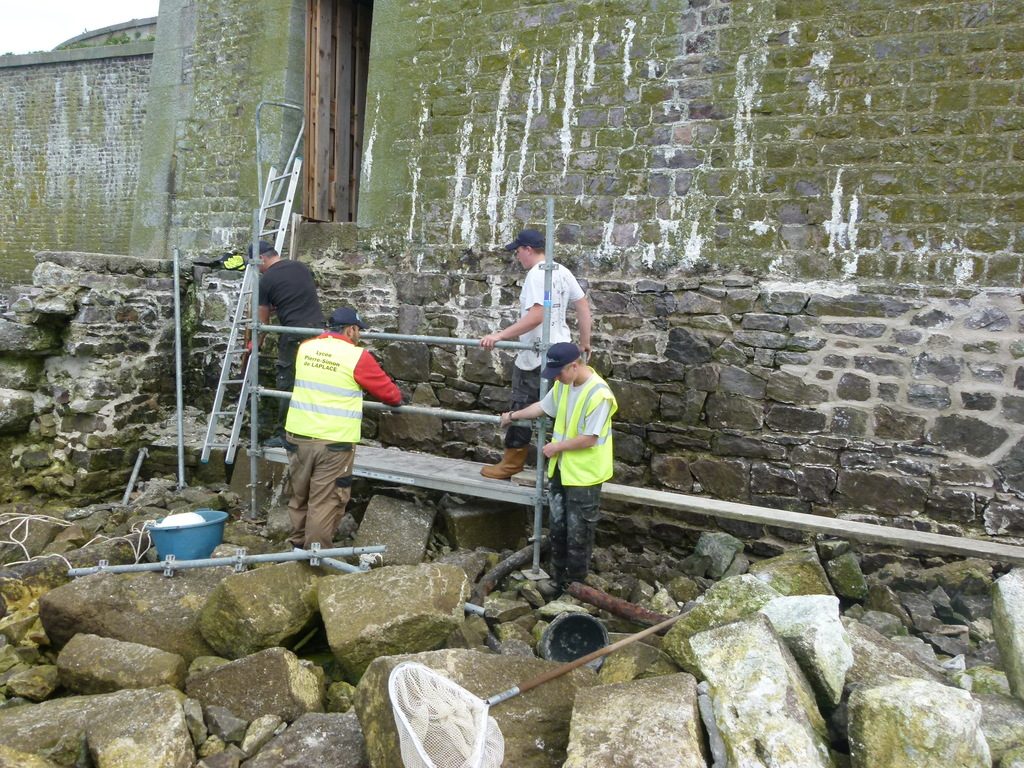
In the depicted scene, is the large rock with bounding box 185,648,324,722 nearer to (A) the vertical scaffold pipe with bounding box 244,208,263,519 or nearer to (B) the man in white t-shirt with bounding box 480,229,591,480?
(B) the man in white t-shirt with bounding box 480,229,591,480

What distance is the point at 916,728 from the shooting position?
2748 millimetres

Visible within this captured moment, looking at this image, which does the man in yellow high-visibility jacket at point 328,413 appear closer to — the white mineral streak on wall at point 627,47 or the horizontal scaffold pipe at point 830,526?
the horizontal scaffold pipe at point 830,526

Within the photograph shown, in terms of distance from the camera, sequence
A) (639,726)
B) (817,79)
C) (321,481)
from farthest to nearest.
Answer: (817,79)
(321,481)
(639,726)

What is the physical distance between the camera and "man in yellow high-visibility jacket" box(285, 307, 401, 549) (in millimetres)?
4977

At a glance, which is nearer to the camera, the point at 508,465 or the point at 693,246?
the point at 508,465

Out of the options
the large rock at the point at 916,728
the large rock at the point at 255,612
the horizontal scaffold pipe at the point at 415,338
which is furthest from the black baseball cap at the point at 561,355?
the large rock at the point at 916,728

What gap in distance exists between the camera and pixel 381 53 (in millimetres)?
6945

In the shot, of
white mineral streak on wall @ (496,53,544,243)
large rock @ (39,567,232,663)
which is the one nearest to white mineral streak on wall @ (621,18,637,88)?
white mineral streak on wall @ (496,53,544,243)

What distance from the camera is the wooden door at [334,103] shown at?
304 inches

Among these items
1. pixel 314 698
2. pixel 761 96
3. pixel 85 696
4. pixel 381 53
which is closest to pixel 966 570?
pixel 761 96

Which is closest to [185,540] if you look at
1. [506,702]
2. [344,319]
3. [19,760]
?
[344,319]

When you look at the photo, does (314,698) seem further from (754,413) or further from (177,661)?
(754,413)

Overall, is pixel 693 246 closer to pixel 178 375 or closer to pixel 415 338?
pixel 415 338

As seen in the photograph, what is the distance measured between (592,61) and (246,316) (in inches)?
150
